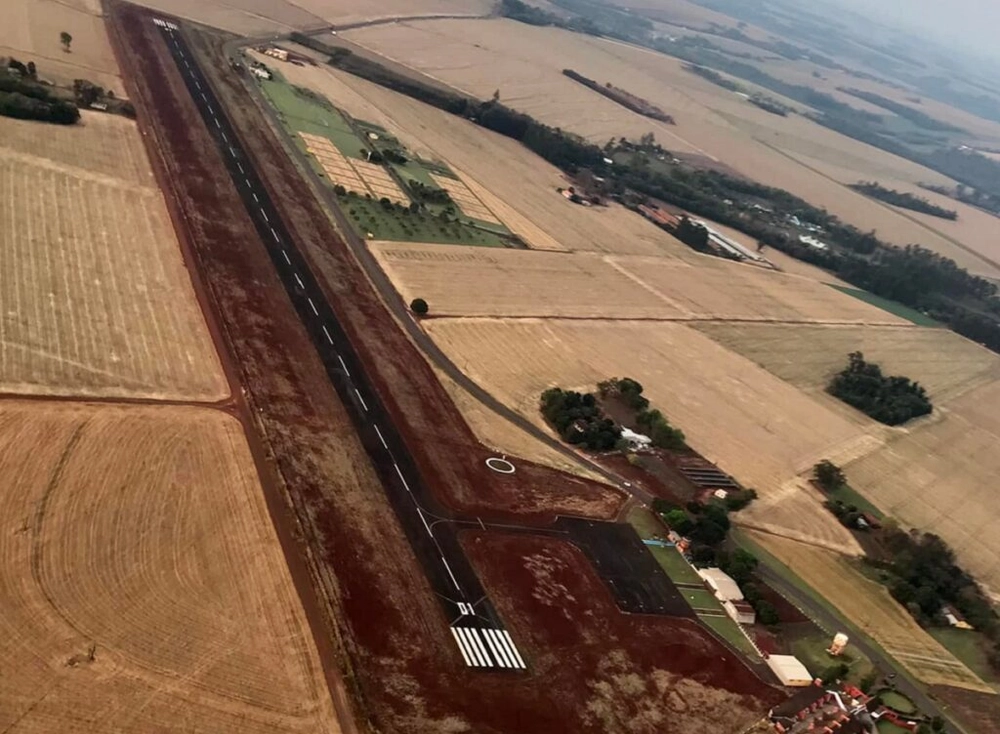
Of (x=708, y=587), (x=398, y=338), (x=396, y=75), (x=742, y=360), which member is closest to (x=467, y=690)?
(x=708, y=587)

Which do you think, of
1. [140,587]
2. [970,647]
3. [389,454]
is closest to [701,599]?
[970,647]

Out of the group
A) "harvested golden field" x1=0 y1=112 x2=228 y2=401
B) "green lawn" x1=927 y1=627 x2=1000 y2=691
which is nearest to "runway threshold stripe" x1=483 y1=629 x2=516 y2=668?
"harvested golden field" x1=0 y1=112 x2=228 y2=401

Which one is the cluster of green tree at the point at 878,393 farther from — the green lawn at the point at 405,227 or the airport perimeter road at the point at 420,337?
the green lawn at the point at 405,227

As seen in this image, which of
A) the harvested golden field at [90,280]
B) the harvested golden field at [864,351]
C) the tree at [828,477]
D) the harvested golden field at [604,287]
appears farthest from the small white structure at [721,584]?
the harvested golden field at [864,351]

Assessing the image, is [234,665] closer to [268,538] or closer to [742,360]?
[268,538]

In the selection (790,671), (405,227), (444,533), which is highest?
(405,227)

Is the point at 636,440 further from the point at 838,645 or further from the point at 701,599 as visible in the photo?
the point at 838,645
